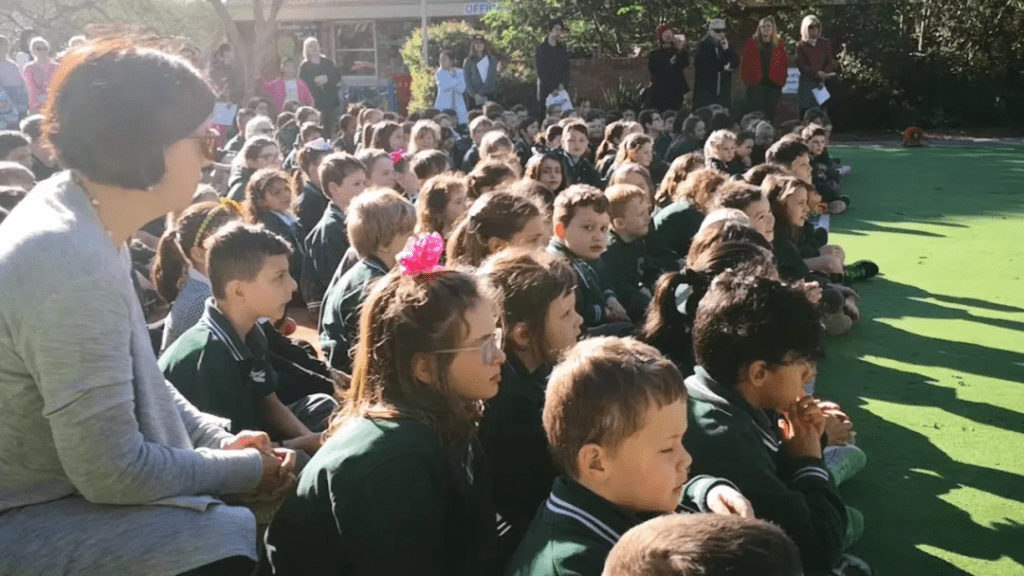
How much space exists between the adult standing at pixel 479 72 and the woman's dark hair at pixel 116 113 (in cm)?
1325

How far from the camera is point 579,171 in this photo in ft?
28.4

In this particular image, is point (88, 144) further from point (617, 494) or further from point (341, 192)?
point (341, 192)

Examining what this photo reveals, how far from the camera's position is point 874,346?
538 centimetres

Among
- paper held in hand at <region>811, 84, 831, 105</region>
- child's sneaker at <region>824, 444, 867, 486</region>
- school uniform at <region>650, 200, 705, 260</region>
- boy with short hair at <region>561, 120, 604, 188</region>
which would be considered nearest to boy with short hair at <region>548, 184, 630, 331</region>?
child's sneaker at <region>824, 444, 867, 486</region>

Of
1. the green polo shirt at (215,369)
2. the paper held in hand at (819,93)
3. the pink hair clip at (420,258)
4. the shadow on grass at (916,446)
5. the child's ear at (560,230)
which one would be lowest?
the shadow on grass at (916,446)

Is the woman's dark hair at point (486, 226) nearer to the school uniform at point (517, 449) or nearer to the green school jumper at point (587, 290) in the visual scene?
the green school jumper at point (587, 290)

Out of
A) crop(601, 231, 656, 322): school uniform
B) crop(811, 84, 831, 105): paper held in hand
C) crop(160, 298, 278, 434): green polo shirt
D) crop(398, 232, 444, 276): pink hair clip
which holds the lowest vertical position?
crop(601, 231, 656, 322): school uniform

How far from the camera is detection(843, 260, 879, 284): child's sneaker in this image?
6.87 metres

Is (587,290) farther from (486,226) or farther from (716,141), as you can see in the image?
(716,141)

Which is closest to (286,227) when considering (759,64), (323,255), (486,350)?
(323,255)

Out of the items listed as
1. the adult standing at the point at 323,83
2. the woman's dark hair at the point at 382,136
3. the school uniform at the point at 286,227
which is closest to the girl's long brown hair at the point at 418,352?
the school uniform at the point at 286,227

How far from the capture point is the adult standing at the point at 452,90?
15.0 meters

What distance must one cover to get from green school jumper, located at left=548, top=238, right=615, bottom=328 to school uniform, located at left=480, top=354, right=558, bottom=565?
5.16 feet

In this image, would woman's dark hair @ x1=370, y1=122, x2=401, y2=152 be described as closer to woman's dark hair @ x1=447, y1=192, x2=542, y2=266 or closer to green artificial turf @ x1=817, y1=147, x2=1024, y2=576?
green artificial turf @ x1=817, y1=147, x2=1024, y2=576
